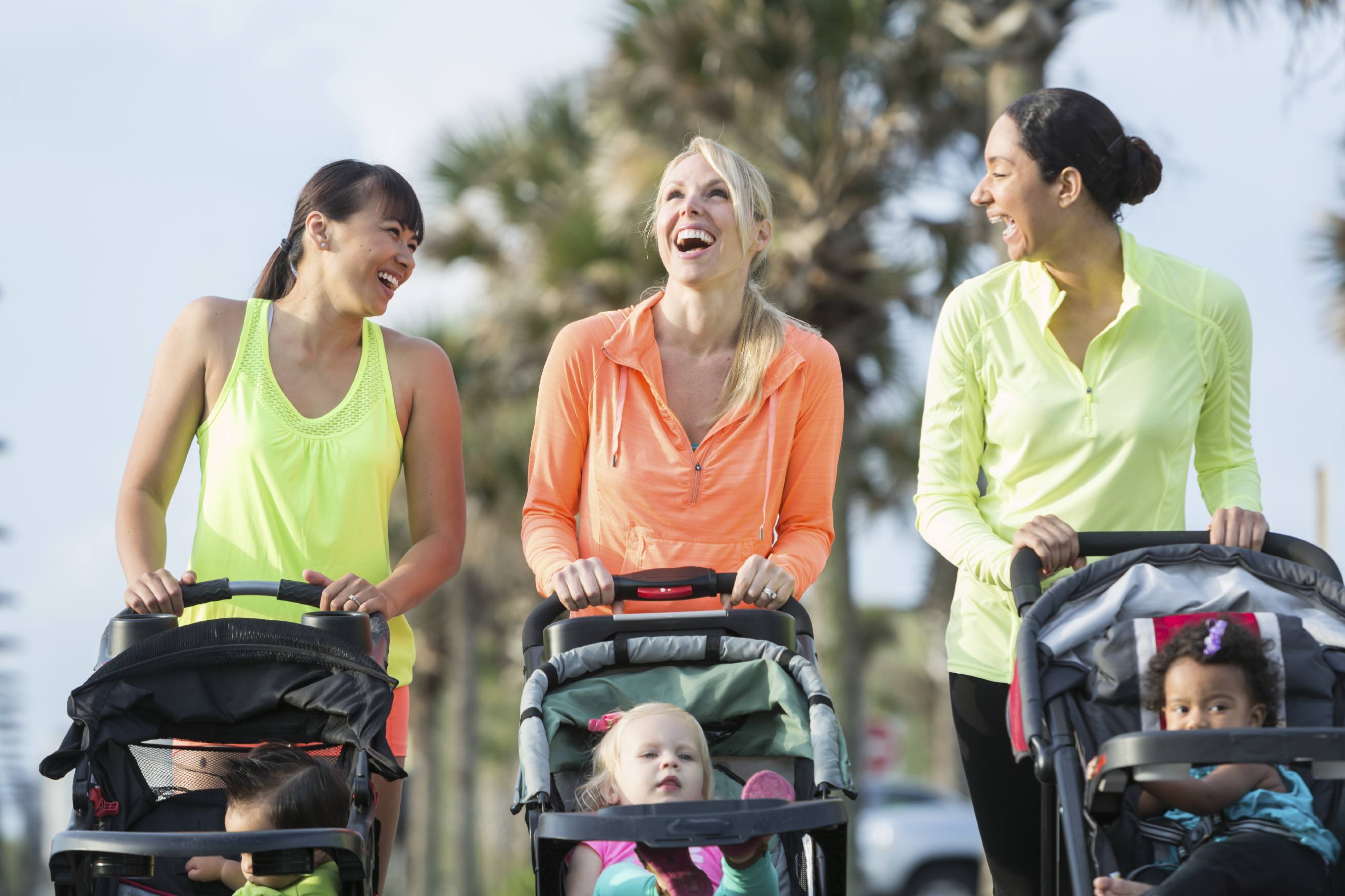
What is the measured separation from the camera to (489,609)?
23.8 metres

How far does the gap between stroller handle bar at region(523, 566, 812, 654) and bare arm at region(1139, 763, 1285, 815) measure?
89cm

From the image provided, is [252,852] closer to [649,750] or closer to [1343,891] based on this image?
[649,750]

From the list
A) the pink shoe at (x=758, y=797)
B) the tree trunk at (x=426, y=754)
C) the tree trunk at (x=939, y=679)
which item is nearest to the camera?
the pink shoe at (x=758, y=797)

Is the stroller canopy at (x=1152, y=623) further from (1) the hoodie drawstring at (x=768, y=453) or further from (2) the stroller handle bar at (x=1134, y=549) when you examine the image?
(1) the hoodie drawstring at (x=768, y=453)

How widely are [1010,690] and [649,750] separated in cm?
78

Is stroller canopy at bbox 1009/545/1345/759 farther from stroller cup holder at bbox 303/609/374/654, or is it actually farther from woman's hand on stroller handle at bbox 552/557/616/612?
stroller cup holder at bbox 303/609/374/654

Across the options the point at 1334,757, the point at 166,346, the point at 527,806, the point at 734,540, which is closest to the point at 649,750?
the point at 527,806

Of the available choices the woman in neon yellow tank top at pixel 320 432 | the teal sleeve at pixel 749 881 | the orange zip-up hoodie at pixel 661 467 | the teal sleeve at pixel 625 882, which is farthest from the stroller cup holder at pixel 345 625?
the teal sleeve at pixel 749 881

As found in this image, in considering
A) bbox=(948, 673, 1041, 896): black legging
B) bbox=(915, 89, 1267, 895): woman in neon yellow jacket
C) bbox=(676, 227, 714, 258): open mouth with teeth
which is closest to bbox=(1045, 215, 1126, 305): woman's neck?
bbox=(915, 89, 1267, 895): woman in neon yellow jacket

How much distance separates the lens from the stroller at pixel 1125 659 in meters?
2.75

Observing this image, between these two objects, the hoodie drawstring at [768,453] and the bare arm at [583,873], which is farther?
the hoodie drawstring at [768,453]

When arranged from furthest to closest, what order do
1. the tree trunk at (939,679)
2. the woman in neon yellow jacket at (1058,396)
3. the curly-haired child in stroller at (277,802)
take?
the tree trunk at (939,679)
the woman in neon yellow jacket at (1058,396)
the curly-haired child in stroller at (277,802)

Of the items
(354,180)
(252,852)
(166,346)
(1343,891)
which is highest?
(354,180)

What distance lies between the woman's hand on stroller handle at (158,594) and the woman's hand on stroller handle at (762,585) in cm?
126
